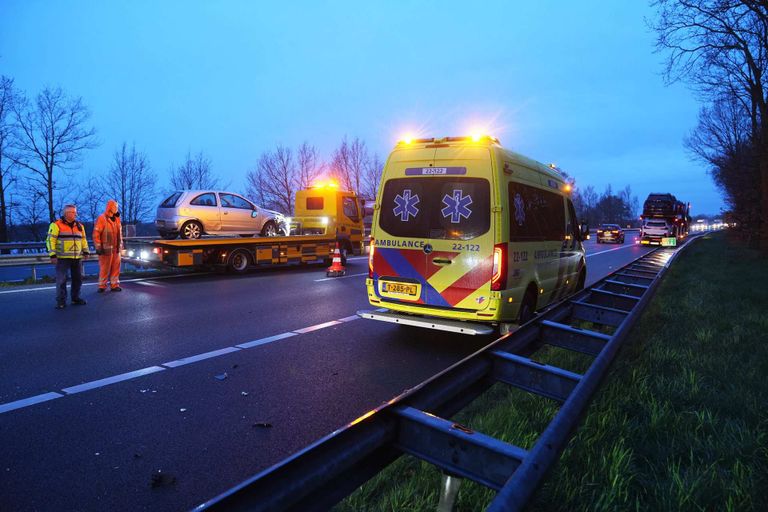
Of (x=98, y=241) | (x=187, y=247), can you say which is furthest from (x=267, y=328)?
(x=187, y=247)

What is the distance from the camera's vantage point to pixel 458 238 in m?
5.88

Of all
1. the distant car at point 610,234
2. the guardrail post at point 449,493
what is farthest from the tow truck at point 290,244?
the distant car at point 610,234

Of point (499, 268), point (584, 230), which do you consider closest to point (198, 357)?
point (499, 268)

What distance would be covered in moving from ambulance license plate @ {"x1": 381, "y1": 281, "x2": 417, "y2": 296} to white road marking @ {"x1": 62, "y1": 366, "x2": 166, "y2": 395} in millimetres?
2773

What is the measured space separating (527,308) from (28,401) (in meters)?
5.41

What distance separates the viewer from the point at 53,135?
3194cm

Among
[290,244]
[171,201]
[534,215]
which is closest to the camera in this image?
[534,215]

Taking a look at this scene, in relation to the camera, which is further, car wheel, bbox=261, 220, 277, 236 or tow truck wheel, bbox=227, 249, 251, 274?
car wheel, bbox=261, 220, 277, 236

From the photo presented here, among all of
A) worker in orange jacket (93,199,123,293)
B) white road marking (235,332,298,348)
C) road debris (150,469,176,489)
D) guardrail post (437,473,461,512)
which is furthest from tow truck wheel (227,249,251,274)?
guardrail post (437,473,461,512)

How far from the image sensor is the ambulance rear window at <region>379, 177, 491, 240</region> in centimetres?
579

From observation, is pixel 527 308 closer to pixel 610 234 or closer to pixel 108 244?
pixel 108 244

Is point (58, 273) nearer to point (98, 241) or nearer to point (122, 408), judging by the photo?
point (98, 241)

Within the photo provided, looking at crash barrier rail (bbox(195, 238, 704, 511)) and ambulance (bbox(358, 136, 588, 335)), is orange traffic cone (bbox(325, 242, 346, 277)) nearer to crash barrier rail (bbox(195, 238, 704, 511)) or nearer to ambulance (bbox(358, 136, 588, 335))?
ambulance (bbox(358, 136, 588, 335))

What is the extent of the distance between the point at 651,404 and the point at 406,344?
3.18m
